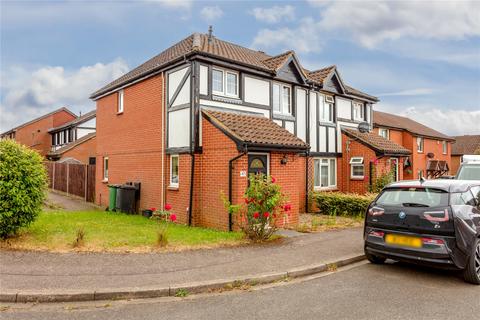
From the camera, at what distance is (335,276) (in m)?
6.24

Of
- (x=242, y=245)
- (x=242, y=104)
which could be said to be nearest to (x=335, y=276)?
(x=242, y=245)

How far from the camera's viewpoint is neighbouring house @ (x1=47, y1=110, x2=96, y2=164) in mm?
29859

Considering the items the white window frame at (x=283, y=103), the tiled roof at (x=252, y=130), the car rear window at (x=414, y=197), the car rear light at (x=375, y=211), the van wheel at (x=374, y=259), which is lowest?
the van wheel at (x=374, y=259)

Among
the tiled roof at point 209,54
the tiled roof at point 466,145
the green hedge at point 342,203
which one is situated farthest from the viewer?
the tiled roof at point 466,145

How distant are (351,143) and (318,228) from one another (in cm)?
772

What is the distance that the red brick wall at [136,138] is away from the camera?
13.3m

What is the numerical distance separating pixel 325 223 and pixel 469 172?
5.29 meters

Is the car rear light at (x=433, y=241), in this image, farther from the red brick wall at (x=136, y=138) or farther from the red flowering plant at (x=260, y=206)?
the red brick wall at (x=136, y=138)

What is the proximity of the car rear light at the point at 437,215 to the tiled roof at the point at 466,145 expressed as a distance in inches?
1741

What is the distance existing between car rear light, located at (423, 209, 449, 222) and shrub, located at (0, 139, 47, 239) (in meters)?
8.28

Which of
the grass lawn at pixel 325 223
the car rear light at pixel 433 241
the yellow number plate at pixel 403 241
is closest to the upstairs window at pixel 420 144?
the grass lawn at pixel 325 223

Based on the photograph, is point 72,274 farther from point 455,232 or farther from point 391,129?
point 391,129

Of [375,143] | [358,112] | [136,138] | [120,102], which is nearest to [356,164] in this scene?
[375,143]

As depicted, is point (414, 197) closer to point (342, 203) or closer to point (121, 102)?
point (342, 203)
